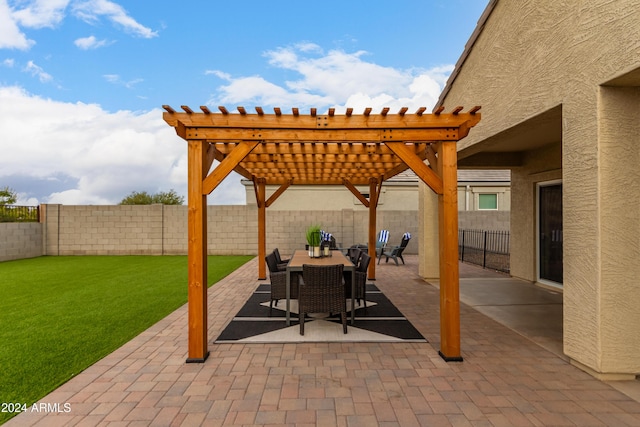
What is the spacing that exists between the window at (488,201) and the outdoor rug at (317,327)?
1328cm

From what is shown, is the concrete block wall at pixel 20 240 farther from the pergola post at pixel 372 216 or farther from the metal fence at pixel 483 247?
the metal fence at pixel 483 247

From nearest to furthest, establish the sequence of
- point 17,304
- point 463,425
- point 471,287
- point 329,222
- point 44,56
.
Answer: point 463,425 < point 17,304 < point 471,287 < point 44,56 < point 329,222

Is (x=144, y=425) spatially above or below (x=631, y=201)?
below

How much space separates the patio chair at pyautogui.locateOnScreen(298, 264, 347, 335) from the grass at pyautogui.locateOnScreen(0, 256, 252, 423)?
2.19 m

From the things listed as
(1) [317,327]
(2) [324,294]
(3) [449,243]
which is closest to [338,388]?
(2) [324,294]

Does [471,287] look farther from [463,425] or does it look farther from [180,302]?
[180,302]

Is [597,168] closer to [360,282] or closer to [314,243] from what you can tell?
[360,282]

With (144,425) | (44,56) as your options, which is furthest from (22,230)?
(144,425)

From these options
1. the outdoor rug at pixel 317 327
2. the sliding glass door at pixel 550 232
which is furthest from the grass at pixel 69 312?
the sliding glass door at pixel 550 232

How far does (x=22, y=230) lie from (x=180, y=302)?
32.4 feet

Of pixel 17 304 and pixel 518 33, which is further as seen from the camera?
pixel 17 304

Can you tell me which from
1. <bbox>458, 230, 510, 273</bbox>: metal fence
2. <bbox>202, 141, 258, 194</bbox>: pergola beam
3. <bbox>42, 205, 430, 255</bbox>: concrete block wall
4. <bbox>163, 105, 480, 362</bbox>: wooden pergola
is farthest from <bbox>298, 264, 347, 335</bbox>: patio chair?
<bbox>42, 205, 430, 255</bbox>: concrete block wall

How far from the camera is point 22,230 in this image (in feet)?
37.5

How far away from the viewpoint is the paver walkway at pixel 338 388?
7.80ft
